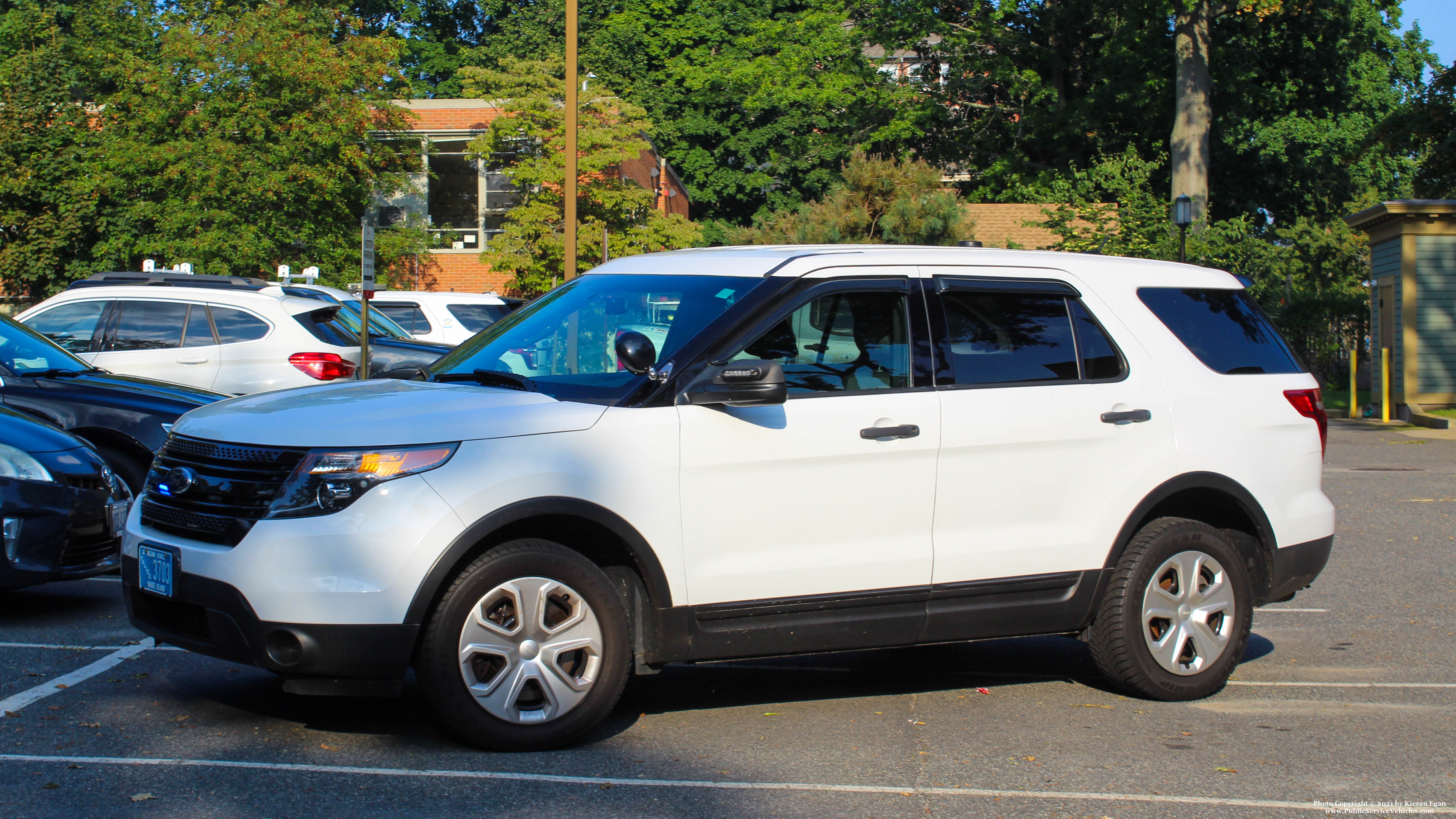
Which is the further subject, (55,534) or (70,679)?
(55,534)

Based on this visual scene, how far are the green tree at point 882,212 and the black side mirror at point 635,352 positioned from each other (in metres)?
28.3

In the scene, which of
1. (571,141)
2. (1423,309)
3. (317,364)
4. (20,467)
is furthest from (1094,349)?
(1423,309)

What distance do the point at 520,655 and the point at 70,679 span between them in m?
2.38

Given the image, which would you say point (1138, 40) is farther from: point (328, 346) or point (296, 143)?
point (328, 346)

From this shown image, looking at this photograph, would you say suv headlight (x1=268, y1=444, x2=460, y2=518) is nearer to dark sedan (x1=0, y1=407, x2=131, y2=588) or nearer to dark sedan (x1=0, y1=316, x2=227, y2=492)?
dark sedan (x1=0, y1=407, x2=131, y2=588)

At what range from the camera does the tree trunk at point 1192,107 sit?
33906 millimetres

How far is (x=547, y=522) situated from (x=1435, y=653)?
4.65m

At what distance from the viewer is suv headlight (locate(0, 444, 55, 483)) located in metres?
6.81

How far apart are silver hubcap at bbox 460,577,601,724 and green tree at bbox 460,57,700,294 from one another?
26.4 metres

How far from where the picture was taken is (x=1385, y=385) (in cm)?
2427

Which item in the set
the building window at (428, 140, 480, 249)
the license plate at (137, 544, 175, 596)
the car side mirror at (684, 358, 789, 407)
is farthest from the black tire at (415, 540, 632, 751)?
the building window at (428, 140, 480, 249)

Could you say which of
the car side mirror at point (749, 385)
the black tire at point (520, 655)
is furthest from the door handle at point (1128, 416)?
the black tire at point (520, 655)

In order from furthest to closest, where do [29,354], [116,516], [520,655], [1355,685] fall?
[29,354], [116,516], [1355,685], [520,655]

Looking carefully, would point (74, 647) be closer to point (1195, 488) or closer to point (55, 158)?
point (1195, 488)
